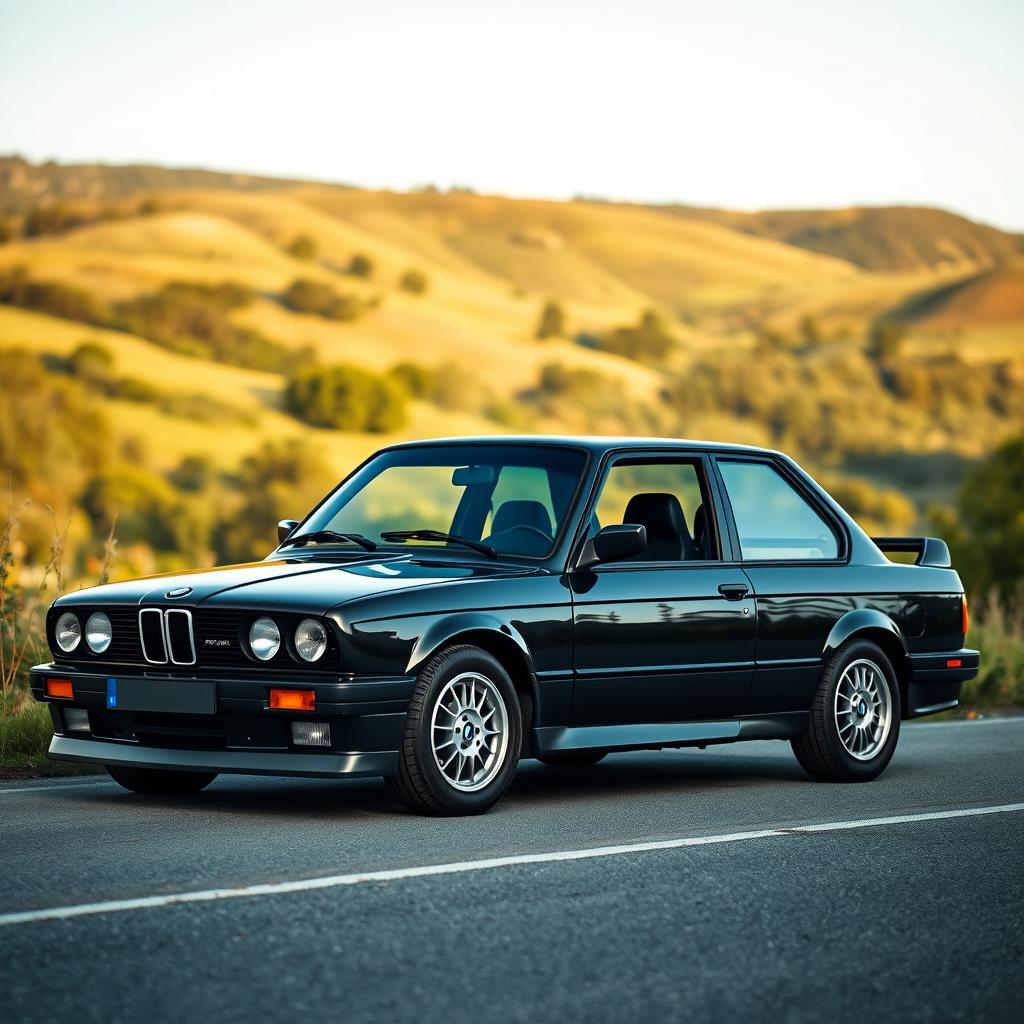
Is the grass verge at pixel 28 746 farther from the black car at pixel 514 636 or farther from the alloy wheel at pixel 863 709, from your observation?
the alloy wheel at pixel 863 709

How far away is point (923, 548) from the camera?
424 inches

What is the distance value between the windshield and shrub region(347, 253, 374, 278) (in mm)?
104065

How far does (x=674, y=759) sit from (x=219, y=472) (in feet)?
222

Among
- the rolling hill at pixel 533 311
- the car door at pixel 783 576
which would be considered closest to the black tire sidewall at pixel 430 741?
the car door at pixel 783 576

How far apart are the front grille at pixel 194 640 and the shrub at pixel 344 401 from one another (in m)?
78.9

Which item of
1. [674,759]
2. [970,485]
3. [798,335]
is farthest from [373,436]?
[674,759]

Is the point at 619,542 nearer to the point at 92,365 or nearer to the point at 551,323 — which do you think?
the point at 92,365

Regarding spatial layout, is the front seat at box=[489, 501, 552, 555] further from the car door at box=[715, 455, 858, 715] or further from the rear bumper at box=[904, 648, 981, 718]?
the rear bumper at box=[904, 648, 981, 718]

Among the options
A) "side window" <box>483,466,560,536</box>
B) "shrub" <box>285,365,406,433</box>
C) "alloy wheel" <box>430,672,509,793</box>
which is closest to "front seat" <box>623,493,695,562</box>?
"side window" <box>483,466,560,536</box>

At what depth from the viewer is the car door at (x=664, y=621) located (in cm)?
868

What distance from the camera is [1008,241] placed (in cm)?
13475

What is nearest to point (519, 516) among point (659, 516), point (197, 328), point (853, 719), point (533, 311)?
point (659, 516)

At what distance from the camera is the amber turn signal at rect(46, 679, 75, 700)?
8.38 meters

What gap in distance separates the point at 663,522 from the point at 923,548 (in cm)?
209
